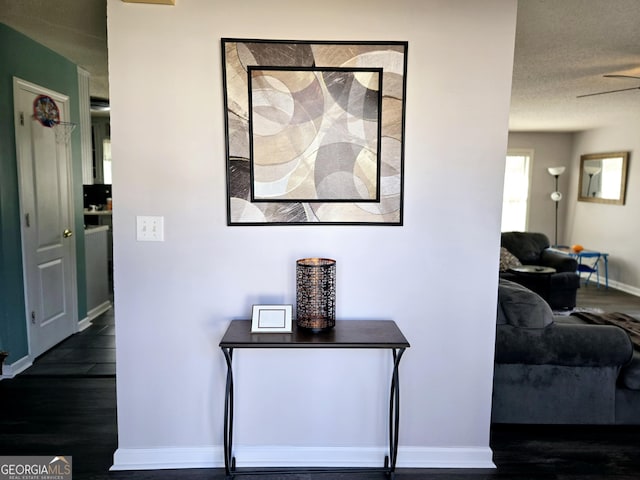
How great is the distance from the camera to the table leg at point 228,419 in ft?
6.94

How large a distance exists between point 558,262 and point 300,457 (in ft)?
15.2

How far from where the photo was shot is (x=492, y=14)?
7.06 ft

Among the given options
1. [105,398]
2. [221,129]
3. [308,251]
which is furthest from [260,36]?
[105,398]

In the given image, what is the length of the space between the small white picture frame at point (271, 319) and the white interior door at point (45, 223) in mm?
2326

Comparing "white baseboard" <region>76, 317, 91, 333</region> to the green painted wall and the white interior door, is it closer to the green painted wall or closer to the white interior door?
the white interior door

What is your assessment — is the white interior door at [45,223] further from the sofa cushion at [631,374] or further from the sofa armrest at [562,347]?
the sofa cushion at [631,374]

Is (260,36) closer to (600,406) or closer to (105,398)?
(105,398)

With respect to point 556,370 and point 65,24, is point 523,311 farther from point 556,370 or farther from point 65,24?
point 65,24

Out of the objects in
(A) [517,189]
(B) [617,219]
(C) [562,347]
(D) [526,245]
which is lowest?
(C) [562,347]

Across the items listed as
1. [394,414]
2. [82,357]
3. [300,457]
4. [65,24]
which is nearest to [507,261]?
[394,414]

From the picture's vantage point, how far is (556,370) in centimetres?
271

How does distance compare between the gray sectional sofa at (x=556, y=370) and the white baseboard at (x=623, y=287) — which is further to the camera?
the white baseboard at (x=623, y=287)

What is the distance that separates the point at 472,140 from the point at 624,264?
5.56m

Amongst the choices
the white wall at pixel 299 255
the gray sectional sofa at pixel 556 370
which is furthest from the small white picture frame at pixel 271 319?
the gray sectional sofa at pixel 556 370
